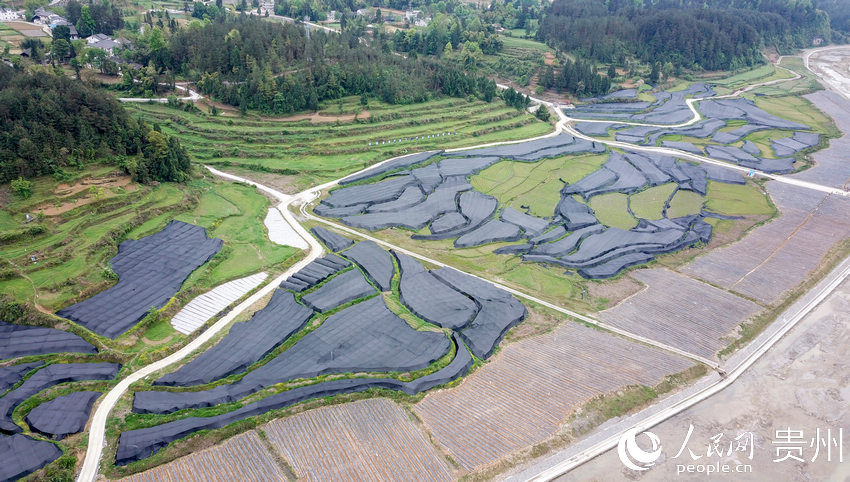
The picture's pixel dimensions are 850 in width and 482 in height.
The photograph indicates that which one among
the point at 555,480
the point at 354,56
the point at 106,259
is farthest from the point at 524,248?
the point at 354,56

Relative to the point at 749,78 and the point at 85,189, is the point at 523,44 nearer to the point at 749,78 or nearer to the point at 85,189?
the point at 749,78

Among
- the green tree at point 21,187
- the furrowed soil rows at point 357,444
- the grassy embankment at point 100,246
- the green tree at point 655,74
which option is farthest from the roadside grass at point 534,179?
the green tree at point 655,74

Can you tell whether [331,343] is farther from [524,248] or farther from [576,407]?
[524,248]

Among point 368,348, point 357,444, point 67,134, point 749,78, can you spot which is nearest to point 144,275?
point 67,134

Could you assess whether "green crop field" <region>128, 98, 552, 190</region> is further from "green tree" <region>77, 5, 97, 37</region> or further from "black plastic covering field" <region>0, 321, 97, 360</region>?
"green tree" <region>77, 5, 97, 37</region>

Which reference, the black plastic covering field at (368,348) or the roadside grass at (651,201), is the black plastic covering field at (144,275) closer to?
the black plastic covering field at (368,348)

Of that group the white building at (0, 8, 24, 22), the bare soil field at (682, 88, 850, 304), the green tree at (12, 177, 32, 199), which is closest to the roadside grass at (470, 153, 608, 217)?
the bare soil field at (682, 88, 850, 304)
